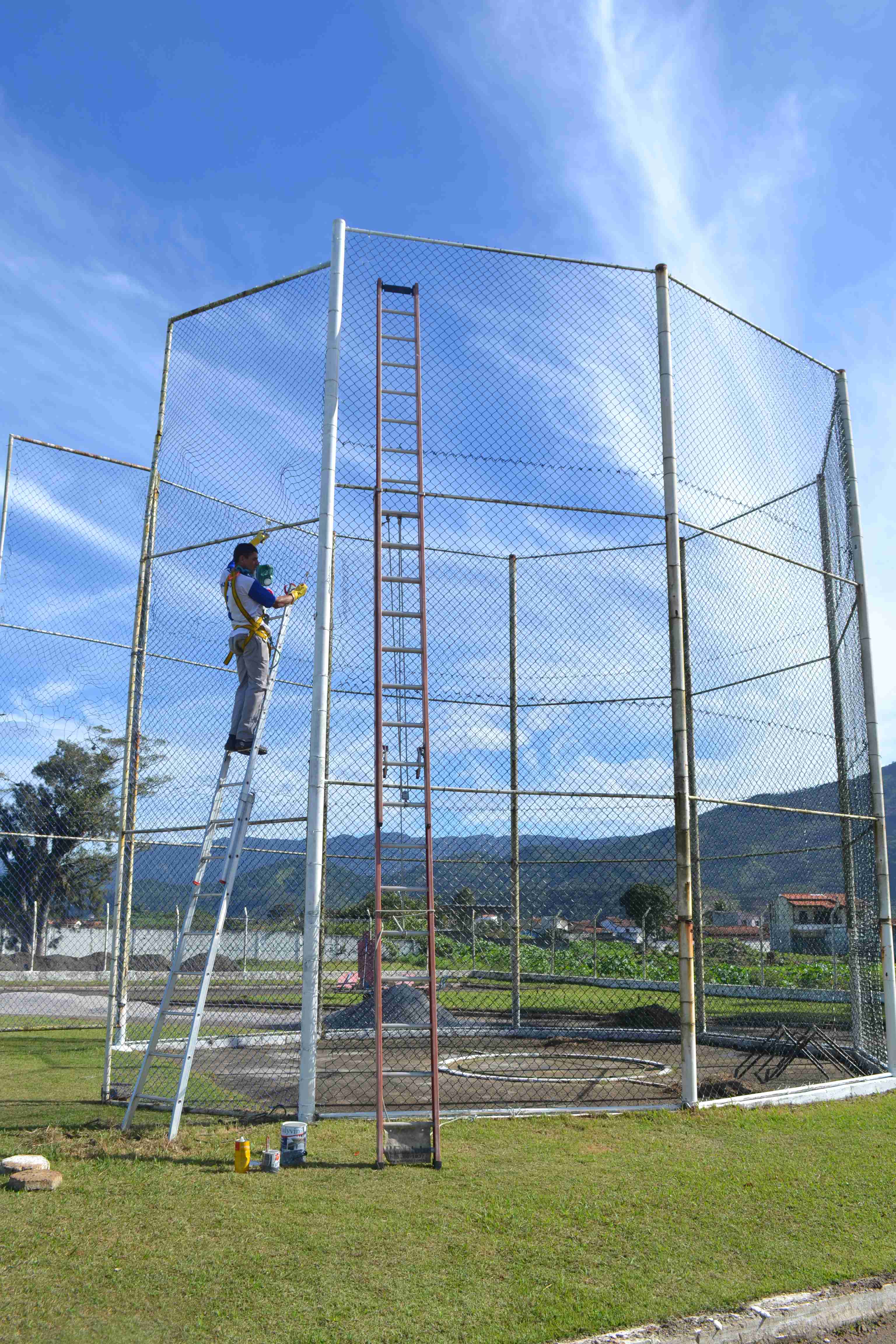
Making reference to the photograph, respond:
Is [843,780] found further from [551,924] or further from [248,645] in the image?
[551,924]

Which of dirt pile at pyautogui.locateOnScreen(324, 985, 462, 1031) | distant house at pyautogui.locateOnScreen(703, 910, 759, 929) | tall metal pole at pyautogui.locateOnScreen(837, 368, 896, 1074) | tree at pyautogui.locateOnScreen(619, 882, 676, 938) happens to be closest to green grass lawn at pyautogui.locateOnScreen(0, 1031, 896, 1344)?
tall metal pole at pyautogui.locateOnScreen(837, 368, 896, 1074)

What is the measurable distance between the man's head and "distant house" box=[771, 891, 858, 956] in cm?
892

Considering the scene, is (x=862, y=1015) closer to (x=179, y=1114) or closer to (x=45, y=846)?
(x=179, y=1114)

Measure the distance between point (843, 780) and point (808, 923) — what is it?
10876mm

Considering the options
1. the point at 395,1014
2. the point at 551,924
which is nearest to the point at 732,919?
the point at 551,924

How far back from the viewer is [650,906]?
17891 mm

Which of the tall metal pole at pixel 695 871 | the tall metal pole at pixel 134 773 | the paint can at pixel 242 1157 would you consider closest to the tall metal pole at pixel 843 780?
the tall metal pole at pixel 695 871

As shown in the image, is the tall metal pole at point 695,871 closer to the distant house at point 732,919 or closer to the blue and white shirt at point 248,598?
the distant house at point 732,919

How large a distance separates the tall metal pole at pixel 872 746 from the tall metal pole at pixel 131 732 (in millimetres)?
6419

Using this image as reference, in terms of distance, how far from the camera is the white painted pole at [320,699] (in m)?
6.68

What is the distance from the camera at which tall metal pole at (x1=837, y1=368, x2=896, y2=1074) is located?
29.3ft

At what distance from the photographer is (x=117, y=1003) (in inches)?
412

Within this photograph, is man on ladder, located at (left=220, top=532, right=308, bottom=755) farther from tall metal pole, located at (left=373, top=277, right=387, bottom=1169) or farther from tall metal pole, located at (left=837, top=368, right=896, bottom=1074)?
tall metal pole, located at (left=837, top=368, right=896, bottom=1074)

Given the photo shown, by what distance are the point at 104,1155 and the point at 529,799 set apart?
252 inches
